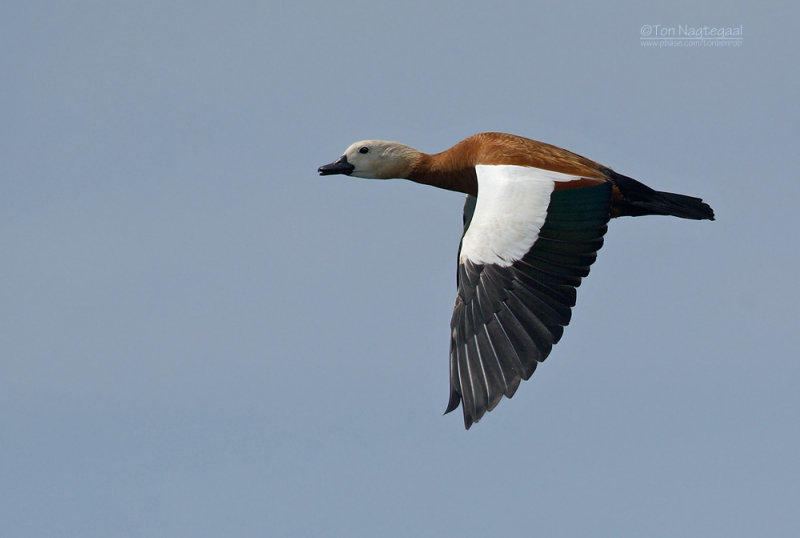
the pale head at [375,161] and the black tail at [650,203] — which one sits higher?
the pale head at [375,161]

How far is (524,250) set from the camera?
45.9ft

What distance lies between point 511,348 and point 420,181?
4.28 meters

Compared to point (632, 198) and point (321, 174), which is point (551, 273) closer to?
point (632, 198)

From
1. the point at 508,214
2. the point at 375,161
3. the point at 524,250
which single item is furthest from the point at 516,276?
the point at 375,161

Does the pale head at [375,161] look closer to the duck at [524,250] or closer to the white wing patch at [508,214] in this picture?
the duck at [524,250]

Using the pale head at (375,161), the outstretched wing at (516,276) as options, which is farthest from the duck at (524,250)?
the pale head at (375,161)

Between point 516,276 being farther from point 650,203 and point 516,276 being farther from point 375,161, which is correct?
point 375,161

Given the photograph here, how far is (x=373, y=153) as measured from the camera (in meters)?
17.4

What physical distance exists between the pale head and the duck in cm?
146

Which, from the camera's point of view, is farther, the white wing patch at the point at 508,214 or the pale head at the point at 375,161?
the pale head at the point at 375,161

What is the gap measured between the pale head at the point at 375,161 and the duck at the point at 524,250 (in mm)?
1455

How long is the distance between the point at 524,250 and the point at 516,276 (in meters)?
0.29

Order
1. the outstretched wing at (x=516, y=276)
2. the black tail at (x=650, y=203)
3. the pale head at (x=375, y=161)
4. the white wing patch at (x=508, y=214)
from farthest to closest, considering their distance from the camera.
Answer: the pale head at (x=375, y=161) < the black tail at (x=650, y=203) < the white wing patch at (x=508, y=214) < the outstretched wing at (x=516, y=276)

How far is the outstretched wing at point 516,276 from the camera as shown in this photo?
43.9 ft
